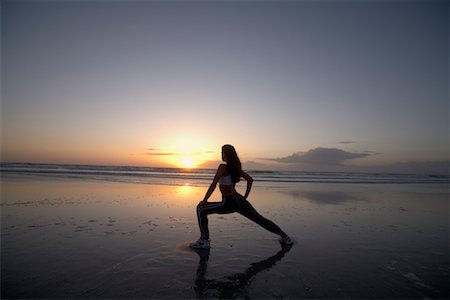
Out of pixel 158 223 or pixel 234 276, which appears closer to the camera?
pixel 234 276

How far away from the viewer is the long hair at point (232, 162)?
5992 millimetres

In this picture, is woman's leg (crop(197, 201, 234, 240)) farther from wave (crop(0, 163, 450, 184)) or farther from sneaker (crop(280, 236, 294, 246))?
Result: wave (crop(0, 163, 450, 184))

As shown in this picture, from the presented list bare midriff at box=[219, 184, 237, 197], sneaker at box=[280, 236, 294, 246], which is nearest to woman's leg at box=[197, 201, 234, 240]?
bare midriff at box=[219, 184, 237, 197]

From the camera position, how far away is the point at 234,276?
4.30m

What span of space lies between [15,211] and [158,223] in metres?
4.50

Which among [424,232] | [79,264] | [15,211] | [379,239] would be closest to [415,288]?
[379,239]

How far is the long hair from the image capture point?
19.7 feet

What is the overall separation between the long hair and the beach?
148cm

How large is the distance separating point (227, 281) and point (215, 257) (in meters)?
1.04

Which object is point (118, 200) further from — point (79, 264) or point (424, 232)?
point (424, 232)

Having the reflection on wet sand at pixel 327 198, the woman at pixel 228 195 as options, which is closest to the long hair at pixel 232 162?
the woman at pixel 228 195

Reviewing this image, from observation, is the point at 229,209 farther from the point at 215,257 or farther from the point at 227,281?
the point at 227,281

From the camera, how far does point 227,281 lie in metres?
4.12

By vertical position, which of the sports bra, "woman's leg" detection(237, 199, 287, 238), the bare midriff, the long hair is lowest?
"woman's leg" detection(237, 199, 287, 238)
